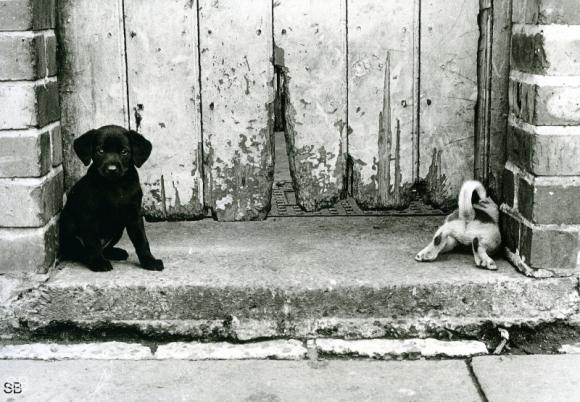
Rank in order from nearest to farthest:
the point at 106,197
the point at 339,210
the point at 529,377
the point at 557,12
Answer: the point at 529,377 < the point at 557,12 < the point at 106,197 < the point at 339,210

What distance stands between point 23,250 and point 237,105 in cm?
96

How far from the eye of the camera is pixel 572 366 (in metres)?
2.73

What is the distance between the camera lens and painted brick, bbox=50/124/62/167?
312cm

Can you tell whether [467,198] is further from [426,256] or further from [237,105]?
[237,105]

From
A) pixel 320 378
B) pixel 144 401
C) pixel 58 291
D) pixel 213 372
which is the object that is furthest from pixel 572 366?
pixel 58 291

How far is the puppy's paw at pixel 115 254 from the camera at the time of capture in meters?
3.23

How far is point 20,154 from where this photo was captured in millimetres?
2906

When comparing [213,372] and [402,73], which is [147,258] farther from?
[402,73]

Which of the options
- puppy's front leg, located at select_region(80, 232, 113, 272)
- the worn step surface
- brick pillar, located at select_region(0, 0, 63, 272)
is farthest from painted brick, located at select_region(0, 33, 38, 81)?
the worn step surface

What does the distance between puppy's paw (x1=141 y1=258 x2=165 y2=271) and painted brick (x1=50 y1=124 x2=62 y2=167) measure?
47 cm

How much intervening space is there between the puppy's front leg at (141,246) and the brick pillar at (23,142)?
28 cm

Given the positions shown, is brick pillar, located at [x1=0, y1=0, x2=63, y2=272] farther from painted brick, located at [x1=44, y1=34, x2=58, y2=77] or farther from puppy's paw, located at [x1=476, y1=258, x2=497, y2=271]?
puppy's paw, located at [x1=476, y1=258, x2=497, y2=271]

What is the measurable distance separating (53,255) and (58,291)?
0.18m

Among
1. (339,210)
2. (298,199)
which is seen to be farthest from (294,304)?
(339,210)
